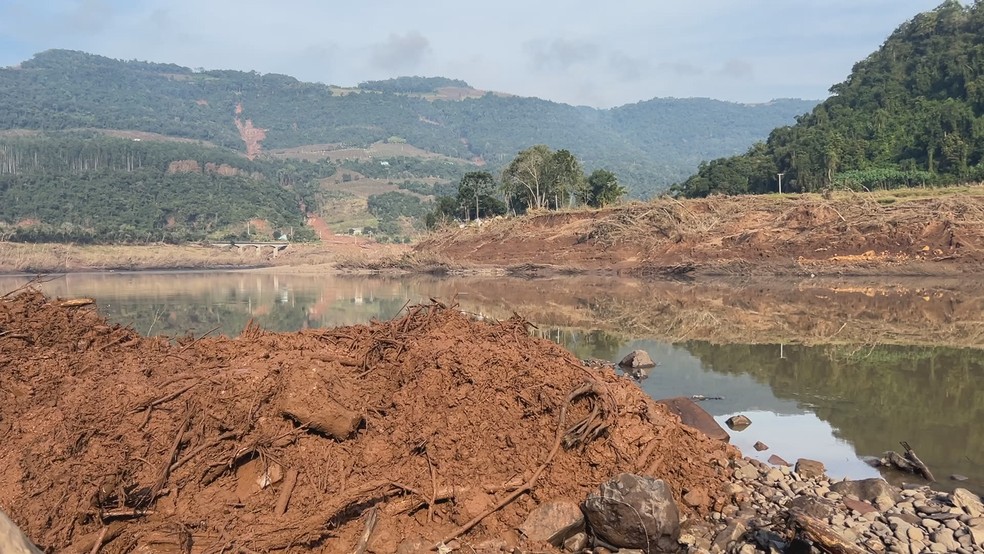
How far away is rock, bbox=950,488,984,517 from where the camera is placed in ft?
18.2

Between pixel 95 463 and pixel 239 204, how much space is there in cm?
10020

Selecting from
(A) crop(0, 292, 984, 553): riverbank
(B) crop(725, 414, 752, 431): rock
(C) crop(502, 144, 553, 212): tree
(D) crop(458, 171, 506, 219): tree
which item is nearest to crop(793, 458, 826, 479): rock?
(A) crop(0, 292, 984, 553): riverbank

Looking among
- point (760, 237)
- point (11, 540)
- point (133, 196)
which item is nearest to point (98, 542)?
point (11, 540)

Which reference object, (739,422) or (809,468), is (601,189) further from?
(809,468)

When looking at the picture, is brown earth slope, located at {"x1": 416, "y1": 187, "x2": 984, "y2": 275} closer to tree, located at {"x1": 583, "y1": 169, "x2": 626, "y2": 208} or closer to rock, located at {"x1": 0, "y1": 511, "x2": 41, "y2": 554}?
tree, located at {"x1": 583, "y1": 169, "x2": 626, "y2": 208}

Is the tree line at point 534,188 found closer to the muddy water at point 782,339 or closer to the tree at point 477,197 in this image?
the tree at point 477,197

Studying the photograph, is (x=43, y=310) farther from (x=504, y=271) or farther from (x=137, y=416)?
(x=504, y=271)

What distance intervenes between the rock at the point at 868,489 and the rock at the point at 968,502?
449 millimetres

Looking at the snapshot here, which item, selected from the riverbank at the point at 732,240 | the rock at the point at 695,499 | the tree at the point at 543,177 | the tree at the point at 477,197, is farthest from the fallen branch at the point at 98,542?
the tree at the point at 477,197

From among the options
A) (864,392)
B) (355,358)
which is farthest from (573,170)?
(355,358)

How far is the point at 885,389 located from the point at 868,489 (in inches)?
208

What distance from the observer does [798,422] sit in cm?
909

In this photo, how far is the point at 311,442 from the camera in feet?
18.1

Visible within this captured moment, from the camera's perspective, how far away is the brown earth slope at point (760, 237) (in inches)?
1161
